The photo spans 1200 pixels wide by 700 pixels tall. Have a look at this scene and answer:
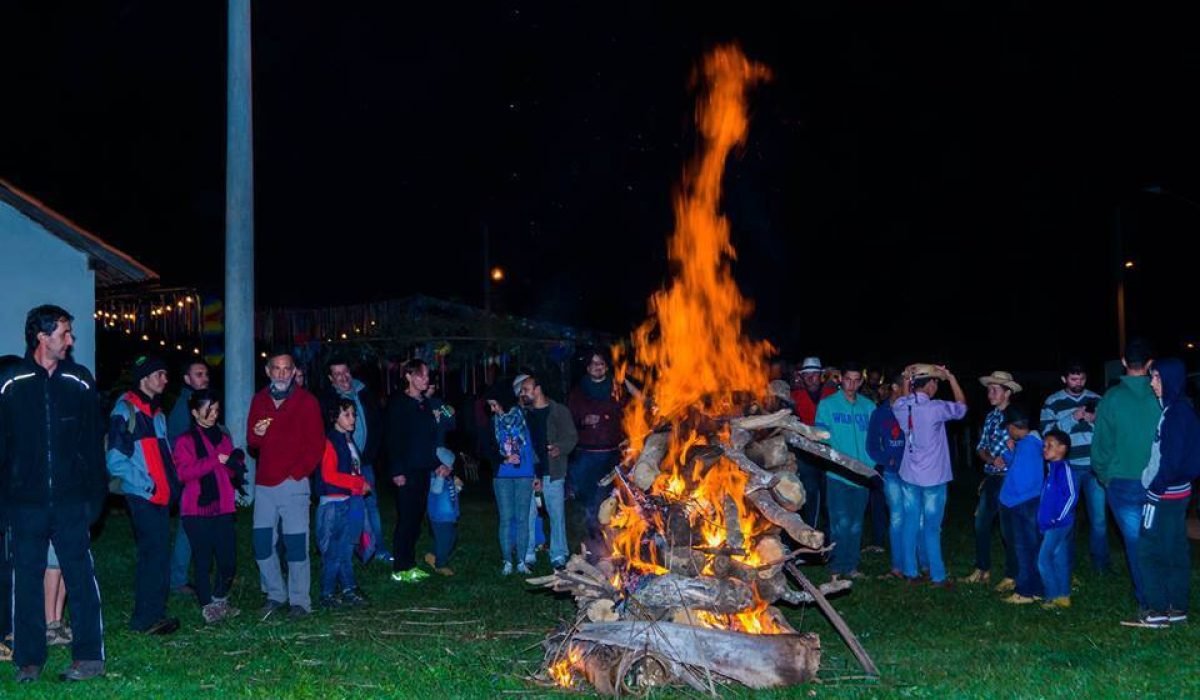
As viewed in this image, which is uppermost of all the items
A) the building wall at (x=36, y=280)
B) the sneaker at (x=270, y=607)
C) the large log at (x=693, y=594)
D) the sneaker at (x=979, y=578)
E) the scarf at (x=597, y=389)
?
the building wall at (x=36, y=280)

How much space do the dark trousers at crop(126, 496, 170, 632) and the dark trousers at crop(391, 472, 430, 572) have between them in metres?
2.99

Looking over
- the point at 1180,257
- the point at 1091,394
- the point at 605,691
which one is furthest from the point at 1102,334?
the point at 605,691

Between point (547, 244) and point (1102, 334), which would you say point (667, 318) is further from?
point (1102, 334)

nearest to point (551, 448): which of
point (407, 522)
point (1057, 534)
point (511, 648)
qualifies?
point (407, 522)

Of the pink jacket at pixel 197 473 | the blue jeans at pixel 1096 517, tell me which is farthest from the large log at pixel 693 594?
the blue jeans at pixel 1096 517

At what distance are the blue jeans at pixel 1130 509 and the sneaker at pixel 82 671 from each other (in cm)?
762

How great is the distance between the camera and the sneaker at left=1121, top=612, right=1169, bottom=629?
8.94m

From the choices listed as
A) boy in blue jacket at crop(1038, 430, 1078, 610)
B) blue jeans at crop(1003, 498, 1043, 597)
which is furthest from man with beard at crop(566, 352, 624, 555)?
boy in blue jacket at crop(1038, 430, 1078, 610)

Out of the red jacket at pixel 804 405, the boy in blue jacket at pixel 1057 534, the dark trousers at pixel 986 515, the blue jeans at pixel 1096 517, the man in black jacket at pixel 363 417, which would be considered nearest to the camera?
the boy in blue jacket at pixel 1057 534

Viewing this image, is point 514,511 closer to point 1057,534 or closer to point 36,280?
point 1057,534

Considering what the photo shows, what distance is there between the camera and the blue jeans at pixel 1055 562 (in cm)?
1012

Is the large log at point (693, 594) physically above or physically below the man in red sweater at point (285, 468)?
below

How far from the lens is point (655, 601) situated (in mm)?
7559

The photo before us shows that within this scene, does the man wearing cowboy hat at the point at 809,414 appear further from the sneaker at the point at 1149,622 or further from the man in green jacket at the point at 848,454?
the sneaker at the point at 1149,622
